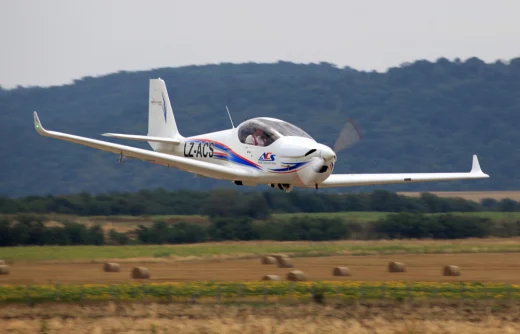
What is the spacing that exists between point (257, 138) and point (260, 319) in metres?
8.51

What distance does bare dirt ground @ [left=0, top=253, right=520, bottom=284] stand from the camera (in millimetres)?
35406

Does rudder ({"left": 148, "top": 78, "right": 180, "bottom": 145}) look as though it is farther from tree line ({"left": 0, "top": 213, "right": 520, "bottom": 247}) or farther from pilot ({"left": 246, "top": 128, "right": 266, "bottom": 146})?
tree line ({"left": 0, "top": 213, "right": 520, "bottom": 247})

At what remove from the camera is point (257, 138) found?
34969 mm

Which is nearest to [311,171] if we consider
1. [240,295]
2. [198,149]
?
[198,149]

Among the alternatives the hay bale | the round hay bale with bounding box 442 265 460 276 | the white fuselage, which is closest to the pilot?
the white fuselage

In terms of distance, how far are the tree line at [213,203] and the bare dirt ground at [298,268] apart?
6023 millimetres

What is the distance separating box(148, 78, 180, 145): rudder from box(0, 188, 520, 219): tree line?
8201mm

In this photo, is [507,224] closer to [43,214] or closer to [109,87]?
[43,214]

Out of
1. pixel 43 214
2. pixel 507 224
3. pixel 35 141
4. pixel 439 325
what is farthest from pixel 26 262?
pixel 35 141

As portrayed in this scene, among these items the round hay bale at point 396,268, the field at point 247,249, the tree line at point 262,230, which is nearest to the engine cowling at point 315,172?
the round hay bale at point 396,268

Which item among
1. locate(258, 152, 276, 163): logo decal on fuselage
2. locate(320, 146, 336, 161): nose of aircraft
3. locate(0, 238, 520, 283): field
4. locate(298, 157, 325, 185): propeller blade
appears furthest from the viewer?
locate(0, 238, 520, 283): field

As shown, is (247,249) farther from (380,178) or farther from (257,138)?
(257,138)

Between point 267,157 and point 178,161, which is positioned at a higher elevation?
point 267,157

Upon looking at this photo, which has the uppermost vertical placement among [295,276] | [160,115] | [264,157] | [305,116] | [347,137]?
[305,116]
